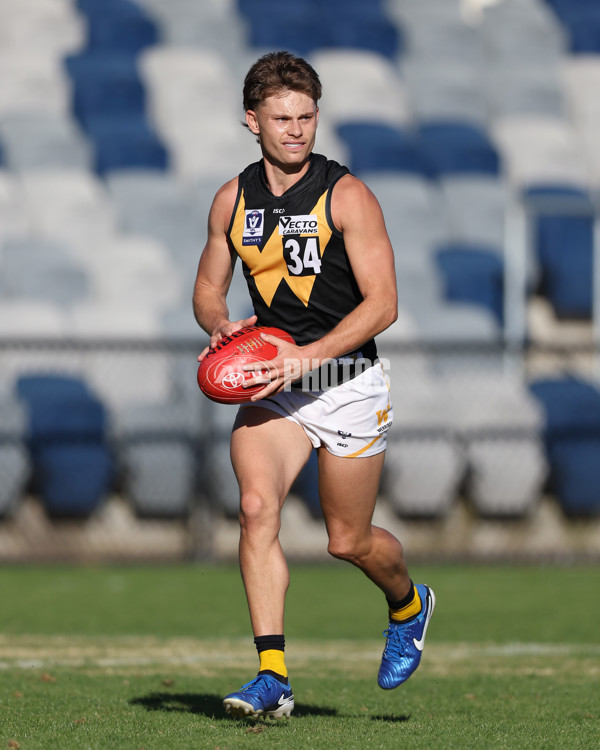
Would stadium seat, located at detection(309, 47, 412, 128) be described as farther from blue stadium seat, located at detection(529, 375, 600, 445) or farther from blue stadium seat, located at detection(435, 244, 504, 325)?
blue stadium seat, located at detection(529, 375, 600, 445)

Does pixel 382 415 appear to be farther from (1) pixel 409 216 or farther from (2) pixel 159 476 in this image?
(1) pixel 409 216

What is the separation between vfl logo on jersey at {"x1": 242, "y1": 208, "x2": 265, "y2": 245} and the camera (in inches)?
187

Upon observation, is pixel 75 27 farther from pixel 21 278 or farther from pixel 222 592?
pixel 222 592

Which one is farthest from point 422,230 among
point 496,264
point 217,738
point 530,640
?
point 217,738

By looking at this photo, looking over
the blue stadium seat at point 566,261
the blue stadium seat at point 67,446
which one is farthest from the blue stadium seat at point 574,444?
the blue stadium seat at point 67,446

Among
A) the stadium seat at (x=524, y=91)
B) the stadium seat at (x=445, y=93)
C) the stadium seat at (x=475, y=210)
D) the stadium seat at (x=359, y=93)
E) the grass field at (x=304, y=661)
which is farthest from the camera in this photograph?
the stadium seat at (x=524, y=91)

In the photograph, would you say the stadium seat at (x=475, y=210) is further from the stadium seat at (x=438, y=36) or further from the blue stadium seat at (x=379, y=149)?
the stadium seat at (x=438, y=36)

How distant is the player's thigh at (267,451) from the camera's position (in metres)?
4.62

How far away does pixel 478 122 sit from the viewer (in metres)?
16.8

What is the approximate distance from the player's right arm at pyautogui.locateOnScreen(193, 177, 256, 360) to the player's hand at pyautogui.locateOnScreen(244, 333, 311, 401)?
264 mm

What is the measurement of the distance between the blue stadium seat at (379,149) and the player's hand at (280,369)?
10.9 m

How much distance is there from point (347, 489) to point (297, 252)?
0.89m

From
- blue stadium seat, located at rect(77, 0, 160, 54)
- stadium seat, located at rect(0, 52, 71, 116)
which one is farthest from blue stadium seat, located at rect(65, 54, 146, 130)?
blue stadium seat, located at rect(77, 0, 160, 54)

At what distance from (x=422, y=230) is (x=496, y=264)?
96cm
